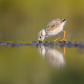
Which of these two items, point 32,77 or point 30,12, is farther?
point 30,12

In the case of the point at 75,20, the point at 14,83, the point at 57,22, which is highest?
the point at 75,20

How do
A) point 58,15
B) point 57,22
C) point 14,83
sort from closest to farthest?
point 14,83 < point 57,22 < point 58,15

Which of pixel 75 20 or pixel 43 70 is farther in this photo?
pixel 75 20

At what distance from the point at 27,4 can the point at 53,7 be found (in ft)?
7.60

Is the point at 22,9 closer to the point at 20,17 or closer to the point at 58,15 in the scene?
the point at 20,17

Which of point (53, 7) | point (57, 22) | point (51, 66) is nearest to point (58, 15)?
point (53, 7)

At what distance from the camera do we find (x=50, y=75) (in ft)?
8.88

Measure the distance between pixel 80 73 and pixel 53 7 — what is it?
44.1 ft

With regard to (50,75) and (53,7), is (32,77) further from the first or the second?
(53,7)

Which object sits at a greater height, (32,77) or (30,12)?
(30,12)

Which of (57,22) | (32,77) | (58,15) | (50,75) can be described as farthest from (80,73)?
(58,15)

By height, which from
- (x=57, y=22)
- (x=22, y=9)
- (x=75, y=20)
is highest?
(x=22, y=9)

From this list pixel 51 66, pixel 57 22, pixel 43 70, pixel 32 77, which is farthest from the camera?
pixel 57 22

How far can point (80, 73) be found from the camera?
2.78 meters
